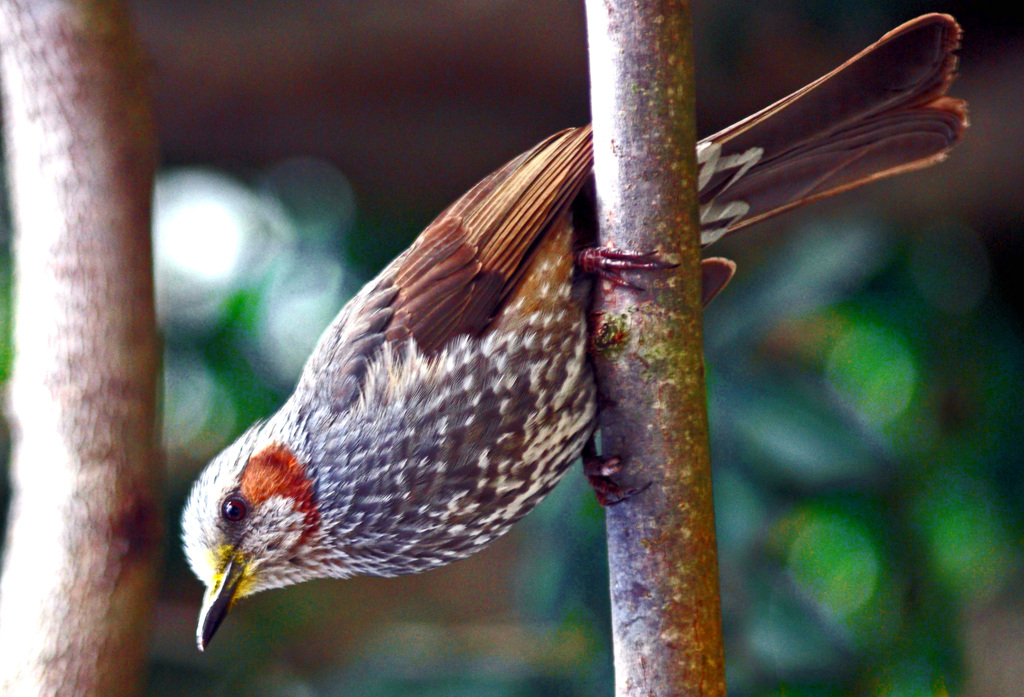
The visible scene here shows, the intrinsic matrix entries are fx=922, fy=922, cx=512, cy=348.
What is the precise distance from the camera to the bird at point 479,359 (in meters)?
1.59

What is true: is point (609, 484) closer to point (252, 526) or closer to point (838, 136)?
point (252, 526)

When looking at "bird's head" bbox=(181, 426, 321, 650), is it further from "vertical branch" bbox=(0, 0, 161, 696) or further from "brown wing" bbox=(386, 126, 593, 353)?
"brown wing" bbox=(386, 126, 593, 353)

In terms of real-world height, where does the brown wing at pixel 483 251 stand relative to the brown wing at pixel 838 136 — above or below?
below

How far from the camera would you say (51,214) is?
1929 mm

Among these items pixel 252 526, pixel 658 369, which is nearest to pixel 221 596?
pixel 252 526

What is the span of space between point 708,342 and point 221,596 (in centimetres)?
144

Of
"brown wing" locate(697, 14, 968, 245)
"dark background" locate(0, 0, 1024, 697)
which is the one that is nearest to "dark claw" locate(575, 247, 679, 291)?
"brown wing" locate(697, 14, 968, 245)

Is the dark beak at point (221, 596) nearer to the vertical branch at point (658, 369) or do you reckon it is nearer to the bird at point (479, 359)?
the bird at point (479, 359)

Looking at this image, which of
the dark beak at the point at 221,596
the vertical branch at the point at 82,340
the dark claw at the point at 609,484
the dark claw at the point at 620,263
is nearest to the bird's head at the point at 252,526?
the dark beak at the point at 221,596

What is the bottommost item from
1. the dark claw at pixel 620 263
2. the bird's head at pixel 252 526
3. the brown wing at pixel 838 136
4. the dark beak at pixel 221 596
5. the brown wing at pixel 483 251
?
the dark beak at pixel 221 596

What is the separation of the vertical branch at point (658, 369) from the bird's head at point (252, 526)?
24.4 inches

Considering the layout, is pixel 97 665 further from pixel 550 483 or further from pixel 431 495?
pixel 550 483

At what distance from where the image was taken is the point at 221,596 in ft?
5.65

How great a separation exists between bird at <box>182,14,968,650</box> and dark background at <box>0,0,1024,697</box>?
25.3 inches
